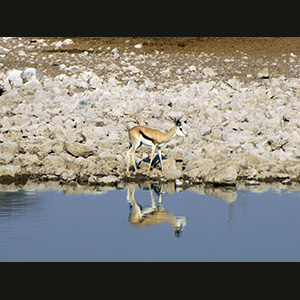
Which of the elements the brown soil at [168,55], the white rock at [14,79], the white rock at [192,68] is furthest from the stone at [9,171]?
the white rock at [192,68]

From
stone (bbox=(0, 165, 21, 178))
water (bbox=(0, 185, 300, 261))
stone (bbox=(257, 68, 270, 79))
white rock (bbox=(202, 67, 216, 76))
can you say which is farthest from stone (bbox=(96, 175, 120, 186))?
stone (bbox=(257, 68, 270, 79))

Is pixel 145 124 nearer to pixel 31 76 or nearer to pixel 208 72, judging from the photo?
pixel 31 76

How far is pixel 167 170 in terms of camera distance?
14891mm

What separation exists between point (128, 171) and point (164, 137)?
4.20ft

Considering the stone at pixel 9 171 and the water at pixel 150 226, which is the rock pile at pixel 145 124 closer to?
the stone at pixel 9 171

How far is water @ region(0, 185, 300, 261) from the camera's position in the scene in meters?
8.85

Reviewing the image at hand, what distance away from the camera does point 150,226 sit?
10484mm

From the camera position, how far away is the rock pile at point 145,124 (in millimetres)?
14750

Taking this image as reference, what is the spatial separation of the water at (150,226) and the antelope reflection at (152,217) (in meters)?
0.02

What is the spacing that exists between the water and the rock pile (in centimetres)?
133

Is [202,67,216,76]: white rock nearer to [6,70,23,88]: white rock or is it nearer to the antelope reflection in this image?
[6,70,23,88]: white rock

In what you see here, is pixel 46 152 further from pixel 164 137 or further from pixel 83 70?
pixel 83 70

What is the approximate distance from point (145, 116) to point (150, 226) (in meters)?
7.85

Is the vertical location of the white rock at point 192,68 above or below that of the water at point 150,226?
above
